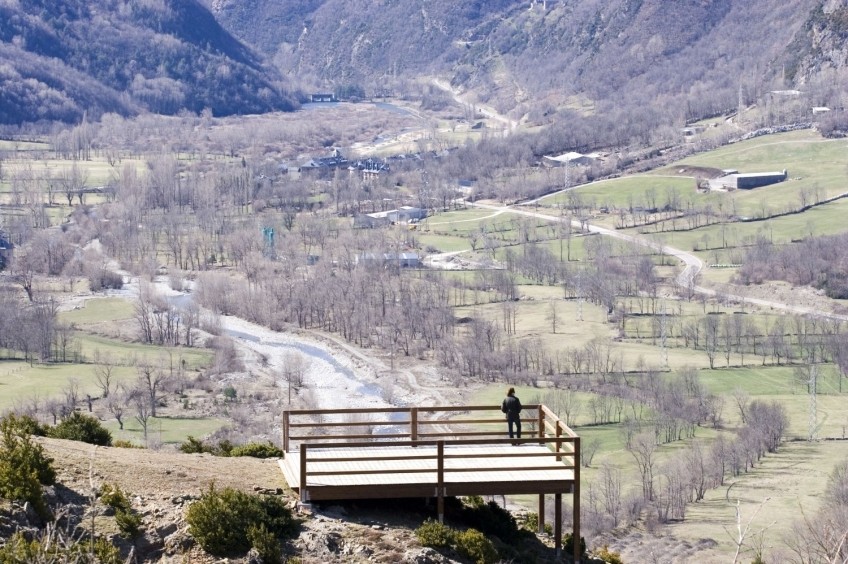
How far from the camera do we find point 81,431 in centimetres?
2884

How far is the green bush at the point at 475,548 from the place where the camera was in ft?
78.3

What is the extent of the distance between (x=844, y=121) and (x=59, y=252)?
85749mm

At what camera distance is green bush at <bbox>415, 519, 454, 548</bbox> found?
23.8m

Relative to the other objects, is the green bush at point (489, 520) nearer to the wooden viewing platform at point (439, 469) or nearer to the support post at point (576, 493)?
the wooden viewing platform at point (439, 469)

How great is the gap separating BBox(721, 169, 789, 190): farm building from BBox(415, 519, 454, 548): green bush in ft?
406

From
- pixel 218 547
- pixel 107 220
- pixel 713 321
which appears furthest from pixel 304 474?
pixel 107 220

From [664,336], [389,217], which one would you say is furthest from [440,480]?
[389,217]

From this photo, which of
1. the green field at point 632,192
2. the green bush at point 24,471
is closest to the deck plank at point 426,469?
the green bush at point 24,471

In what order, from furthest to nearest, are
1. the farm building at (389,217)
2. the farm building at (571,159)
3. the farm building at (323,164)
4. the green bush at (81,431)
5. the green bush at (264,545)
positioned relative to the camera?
the farm building at (323,164), the farm building at (571,159), the farm building at (389,217), the green bush at (81,431), the green bush at (264,545)

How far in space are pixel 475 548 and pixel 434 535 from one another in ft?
2.24

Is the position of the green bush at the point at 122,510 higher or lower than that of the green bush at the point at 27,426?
lower

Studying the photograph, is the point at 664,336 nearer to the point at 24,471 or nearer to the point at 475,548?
the point at 475,548

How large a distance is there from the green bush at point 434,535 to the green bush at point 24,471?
569 centimetres

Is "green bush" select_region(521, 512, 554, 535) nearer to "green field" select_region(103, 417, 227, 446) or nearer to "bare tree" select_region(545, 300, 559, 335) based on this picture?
"green field" select_region(103, 417, 227, 446)
